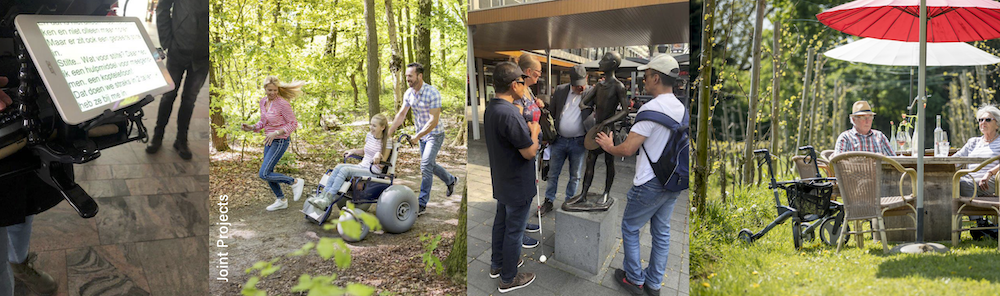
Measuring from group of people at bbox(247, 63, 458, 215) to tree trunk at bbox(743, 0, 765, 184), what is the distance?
95.7 inches

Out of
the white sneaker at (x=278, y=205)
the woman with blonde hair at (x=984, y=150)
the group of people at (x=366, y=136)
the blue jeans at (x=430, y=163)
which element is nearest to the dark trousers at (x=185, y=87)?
the group of people at (x=366, y=136)

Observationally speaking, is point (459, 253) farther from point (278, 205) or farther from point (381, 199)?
point (278, 205)

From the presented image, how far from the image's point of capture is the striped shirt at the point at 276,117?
Answer: 3.07m

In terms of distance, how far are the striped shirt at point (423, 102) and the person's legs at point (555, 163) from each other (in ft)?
2.66

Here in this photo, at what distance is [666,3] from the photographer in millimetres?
2439

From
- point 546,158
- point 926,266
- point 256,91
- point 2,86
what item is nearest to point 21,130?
point 2,86

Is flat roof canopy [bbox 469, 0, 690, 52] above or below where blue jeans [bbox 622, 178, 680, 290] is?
above

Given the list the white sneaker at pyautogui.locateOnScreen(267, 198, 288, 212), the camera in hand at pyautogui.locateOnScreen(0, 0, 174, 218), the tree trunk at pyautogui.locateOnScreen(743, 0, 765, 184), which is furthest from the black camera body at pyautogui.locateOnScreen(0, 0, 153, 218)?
the tree trunk at pyautogui.locateOnScreen(743, 0, 765, 184)

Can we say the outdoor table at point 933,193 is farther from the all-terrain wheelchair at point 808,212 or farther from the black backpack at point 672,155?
the black backpack at point 672,155

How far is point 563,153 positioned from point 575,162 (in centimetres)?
8

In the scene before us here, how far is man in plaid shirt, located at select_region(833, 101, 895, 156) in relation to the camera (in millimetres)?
3988

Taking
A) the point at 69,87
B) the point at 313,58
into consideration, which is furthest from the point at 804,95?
the point at 69,87

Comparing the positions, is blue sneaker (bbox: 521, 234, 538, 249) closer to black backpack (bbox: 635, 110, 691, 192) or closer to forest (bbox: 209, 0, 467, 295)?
forest (bbox: 209, 0, 467, 295)

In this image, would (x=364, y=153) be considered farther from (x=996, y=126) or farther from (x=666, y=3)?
(x=996, y=126)
